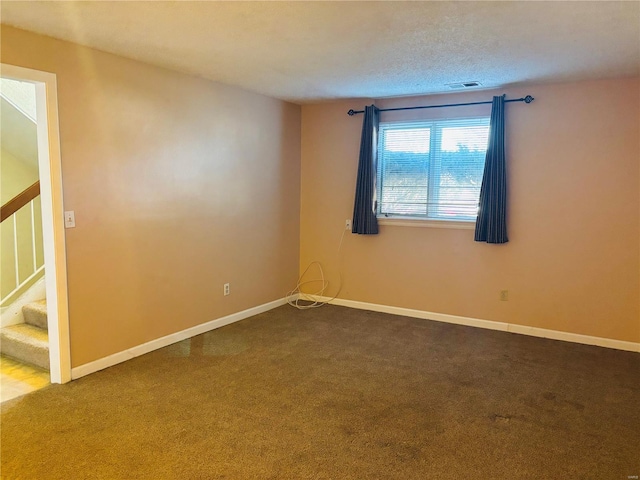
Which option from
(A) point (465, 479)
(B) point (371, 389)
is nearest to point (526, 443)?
(A) point (465, 479)

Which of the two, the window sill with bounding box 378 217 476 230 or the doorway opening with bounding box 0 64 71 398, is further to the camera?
the window sill with bounding box 378 217 476 230

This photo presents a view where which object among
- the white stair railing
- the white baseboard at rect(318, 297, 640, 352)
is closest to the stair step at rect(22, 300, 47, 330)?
the white stair railing

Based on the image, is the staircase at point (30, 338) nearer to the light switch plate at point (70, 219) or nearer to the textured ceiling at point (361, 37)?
the light switch plate at point (70, 219)

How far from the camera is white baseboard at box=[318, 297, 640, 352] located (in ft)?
12.9

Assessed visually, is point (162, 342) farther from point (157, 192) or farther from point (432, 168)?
point (432, 168)

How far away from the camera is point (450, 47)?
2955mm

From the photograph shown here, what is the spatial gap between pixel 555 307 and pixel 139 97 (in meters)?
4.06

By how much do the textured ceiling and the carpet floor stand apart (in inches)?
90.8

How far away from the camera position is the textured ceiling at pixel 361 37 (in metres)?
2.35

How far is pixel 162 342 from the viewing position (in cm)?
382

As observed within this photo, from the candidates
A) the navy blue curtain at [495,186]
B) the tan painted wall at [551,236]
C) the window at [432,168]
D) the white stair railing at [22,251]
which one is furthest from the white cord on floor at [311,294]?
the white stair railing at [22,251]

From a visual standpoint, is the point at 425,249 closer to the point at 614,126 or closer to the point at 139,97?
the point at 614,126

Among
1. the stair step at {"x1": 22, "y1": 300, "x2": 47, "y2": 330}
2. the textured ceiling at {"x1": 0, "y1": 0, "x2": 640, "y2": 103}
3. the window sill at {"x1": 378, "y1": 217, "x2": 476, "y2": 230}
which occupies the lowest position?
the stair step at {"x1": 22, "y1": 300, "x2": 47, "y2": 330}

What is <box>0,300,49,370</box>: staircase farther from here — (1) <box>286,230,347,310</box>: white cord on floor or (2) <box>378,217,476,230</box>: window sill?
(2) <box>378,217,476,230</box>: window sill
